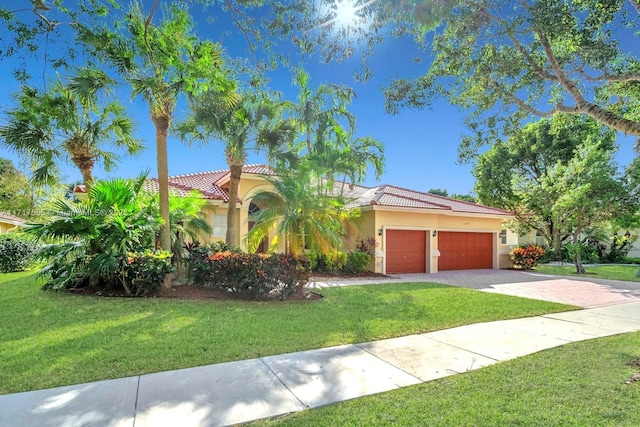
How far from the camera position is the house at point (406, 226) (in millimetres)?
17438

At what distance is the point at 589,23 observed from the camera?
7.70m

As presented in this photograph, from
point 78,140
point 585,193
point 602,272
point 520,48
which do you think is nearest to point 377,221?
point 520,48

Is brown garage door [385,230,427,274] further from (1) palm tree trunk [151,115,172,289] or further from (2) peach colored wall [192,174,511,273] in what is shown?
(1) palm tree trunk [151,115,172,289]

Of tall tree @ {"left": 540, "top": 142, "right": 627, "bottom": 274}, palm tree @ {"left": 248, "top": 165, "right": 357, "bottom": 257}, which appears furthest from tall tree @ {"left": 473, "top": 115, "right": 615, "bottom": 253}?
palm tree @ {"left": 248, "top": 165, "right": 357, "bottom": 257}

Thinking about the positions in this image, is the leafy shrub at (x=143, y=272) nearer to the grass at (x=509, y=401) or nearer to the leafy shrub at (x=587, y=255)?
the grass at (x=509, y=401)

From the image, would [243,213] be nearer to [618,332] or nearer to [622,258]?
[618,332]

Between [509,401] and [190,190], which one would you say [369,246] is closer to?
[190,190]

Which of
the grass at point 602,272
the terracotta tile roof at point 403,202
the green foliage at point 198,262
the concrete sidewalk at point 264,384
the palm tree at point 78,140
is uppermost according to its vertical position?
the palm tree at point 78,140

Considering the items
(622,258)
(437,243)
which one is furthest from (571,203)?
(622,258)

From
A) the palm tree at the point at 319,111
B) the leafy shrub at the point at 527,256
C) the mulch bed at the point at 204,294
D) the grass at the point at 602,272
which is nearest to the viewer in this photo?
the mulch bed at the point at 204,294

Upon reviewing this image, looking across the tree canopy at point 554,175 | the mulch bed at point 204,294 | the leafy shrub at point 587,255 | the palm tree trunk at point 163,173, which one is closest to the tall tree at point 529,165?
the tree canopy at point 554,175

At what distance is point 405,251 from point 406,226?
4.47 ft

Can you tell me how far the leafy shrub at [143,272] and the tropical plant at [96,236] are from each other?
0.38 feet

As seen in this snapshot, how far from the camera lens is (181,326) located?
6883 mm
